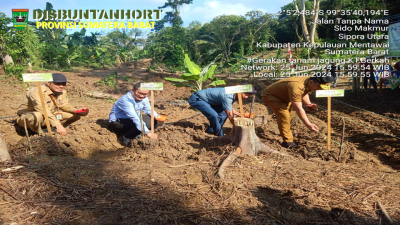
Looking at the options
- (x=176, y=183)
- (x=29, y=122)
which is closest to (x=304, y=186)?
(x=176, y=183)

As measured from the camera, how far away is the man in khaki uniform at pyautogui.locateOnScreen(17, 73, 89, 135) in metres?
4.14

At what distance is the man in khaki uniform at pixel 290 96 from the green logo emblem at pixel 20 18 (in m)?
11.9

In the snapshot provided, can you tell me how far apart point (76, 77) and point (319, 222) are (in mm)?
11753

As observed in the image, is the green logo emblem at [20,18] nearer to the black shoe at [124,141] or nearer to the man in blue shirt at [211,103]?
the black shoe at [124,141]

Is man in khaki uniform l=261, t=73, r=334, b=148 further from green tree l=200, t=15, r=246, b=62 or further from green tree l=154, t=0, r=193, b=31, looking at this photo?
green tree l=154, t=0, r=193, b=31

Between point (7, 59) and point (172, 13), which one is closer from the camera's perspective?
point (7, 59)

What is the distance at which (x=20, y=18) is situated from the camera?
1124 centimetres

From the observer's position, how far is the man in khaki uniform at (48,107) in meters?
4.14

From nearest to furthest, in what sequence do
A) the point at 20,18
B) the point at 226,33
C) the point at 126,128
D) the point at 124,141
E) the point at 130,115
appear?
the point at 130,115 → the point at 124,141 → the point at 126,128 → the point at 20,18 → the point at 226,33

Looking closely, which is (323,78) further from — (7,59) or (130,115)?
(7,59)

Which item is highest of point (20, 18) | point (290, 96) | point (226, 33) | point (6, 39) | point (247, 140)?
point (226, 33)

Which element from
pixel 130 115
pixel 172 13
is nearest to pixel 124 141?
pixel 130 115

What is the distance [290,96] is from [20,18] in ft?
41.6

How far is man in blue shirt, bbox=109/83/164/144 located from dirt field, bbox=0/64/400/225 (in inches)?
11.2
